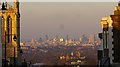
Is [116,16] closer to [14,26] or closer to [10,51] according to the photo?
[10,51]

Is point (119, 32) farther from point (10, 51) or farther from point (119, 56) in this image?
point (10, 51)

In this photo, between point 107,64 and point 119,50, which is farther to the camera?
point 119,50

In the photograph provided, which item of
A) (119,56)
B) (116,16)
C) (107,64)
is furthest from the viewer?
(116,16)

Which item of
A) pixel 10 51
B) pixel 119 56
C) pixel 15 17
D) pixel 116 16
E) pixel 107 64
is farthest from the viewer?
pixel 15 17

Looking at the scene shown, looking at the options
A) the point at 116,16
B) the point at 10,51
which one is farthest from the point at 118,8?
the point at 10,51

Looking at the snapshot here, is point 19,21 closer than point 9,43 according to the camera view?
No

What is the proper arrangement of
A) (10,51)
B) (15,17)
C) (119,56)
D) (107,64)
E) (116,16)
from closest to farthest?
(107,64)
(119,56)
(116,16)
(10,51)
(15,17)

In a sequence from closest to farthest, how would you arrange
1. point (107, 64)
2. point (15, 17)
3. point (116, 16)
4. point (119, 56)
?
point (107, 64) < point (119, 56) < point (116, 16) < point (15, 17)

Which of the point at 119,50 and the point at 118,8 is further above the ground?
the point at 118,8

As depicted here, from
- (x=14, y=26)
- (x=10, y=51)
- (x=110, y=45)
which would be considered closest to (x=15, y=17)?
(x=14, y=26)
